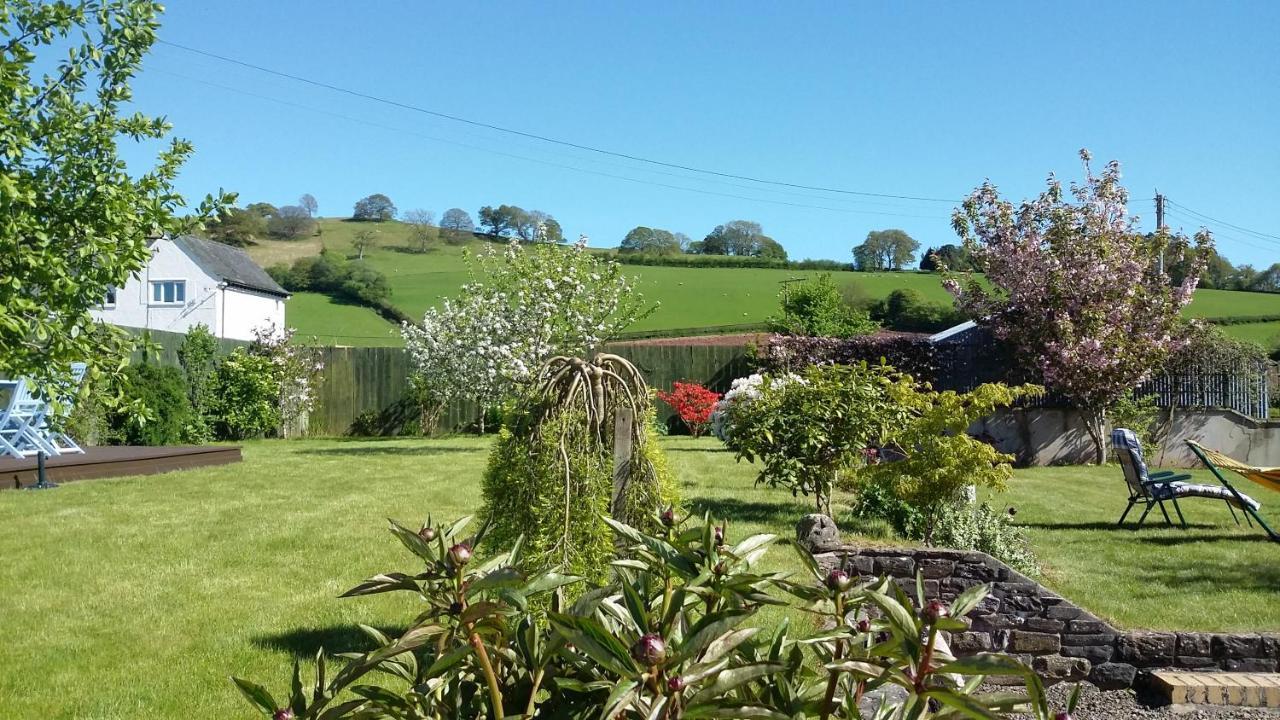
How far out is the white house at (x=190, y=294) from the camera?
28.7m

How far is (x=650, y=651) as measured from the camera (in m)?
1.22

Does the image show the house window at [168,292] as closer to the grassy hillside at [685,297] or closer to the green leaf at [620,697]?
the grassy hillside at [685,297]

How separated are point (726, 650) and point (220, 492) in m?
10.3

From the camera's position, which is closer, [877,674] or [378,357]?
[877,674]

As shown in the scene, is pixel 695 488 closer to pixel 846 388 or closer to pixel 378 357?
pixel 846 388

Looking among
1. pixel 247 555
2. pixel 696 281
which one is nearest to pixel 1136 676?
pixel 247 555

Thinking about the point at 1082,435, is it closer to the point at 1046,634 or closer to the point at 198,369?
the point at 1046,634

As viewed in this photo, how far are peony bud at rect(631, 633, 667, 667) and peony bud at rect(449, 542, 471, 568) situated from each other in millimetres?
294

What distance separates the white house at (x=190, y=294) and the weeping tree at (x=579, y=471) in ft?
88.4

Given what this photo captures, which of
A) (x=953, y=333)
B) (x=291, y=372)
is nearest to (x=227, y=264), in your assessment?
(x=291, y=372)

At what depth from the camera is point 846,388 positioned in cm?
846

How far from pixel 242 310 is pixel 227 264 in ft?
4.87

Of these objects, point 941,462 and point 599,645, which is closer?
point 599,645

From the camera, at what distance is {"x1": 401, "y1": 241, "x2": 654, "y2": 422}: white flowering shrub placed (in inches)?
621
